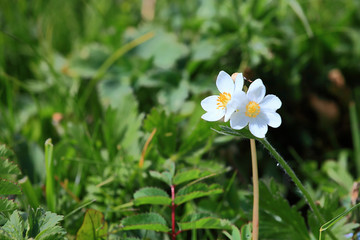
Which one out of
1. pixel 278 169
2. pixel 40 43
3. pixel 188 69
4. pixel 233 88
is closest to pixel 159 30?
pixel 188 69

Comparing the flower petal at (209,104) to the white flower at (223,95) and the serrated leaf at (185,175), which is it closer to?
the white flower at (223,95)

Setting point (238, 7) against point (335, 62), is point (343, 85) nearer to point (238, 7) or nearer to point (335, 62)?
point (335, 62)

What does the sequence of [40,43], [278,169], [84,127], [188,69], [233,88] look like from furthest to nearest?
[40,43], [188,69], [278,169], [84,127], [233,88]

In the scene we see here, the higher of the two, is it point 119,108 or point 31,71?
point 31,71

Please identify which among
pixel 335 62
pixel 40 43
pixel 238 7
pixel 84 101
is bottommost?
pixel 84 101

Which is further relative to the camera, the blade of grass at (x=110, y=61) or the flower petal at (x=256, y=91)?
the blade of grass at (x=110, y=61)

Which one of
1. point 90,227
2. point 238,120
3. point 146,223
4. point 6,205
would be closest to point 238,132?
point 238,120

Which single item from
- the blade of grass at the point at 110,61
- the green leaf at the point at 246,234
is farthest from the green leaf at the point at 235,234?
the blade of grass at the point at 110,61

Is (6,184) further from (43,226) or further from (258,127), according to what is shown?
(258,127)
